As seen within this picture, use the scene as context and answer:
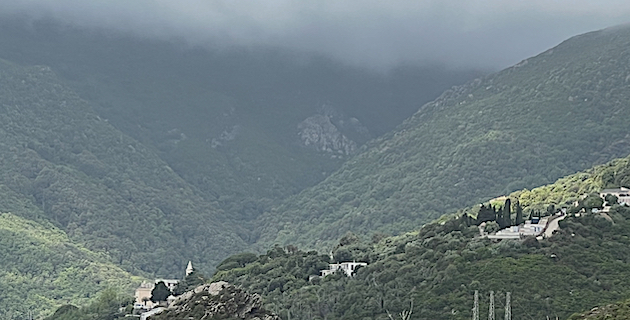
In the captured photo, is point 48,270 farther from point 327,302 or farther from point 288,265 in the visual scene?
point 327,302

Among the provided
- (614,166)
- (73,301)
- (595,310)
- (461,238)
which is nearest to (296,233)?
(73,301)

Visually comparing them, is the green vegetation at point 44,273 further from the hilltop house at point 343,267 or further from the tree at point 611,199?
the tree at point 611,199

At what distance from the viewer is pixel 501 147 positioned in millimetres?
168875

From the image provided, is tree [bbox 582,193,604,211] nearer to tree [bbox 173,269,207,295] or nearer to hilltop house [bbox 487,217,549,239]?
hilltop house [bbox 487,217,549,239]

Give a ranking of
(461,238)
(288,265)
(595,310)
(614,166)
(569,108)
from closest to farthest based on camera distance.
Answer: (595,310) < (461,238) < (288,265) < (614,166) < (569,108)

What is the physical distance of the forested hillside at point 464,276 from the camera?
74.6 meters

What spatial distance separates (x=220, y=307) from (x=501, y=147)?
333 ft

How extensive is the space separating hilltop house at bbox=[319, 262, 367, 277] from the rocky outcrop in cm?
2032

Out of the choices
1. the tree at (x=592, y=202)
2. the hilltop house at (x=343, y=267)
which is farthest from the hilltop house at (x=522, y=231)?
the hilltop house at (x=343, y=267)

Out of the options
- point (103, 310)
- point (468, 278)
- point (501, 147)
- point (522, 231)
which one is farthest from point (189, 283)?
point (501, 147)

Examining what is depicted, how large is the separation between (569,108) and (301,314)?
9663 cm

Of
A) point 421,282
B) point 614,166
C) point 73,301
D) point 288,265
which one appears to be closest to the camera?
point 421,282

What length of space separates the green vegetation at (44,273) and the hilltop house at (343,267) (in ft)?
141

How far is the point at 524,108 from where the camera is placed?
17725 centimetres
